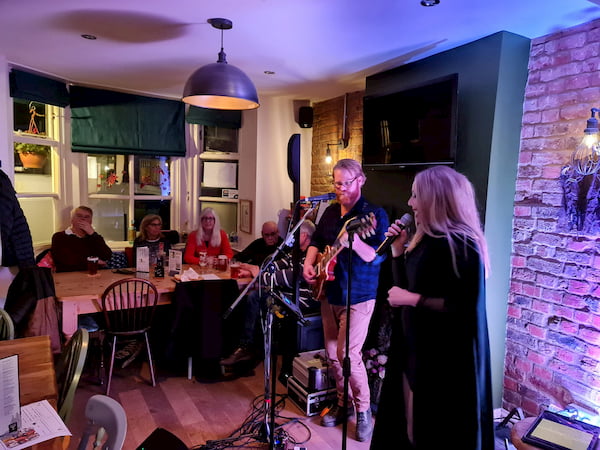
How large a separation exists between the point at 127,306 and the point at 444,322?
2091mm

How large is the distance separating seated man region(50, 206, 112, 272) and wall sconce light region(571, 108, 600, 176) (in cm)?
354

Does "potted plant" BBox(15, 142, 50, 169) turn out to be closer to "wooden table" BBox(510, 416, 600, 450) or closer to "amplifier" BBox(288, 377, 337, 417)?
"amplifier" BBox(288, 377, 337, 417)

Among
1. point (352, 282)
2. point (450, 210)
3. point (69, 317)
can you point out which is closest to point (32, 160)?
point (69, 317)

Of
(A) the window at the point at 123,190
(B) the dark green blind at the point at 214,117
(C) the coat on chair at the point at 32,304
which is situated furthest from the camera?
(B) the dark green blind at the point at 214,117

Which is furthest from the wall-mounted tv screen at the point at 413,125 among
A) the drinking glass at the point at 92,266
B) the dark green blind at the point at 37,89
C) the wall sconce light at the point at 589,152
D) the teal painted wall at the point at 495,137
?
the dark green blind at the point at 37,89

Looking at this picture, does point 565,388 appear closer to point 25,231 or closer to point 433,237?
point 433,237

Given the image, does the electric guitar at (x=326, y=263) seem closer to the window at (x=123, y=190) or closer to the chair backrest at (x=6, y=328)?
the chair backrest at (x=6, y=328)

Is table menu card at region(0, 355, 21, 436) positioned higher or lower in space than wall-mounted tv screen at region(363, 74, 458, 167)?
lower

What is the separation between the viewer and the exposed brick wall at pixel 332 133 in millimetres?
4262

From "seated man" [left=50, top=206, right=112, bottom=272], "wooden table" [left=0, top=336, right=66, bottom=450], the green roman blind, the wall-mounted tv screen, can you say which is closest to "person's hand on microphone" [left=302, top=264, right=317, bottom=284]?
the wall-mounted tv screen

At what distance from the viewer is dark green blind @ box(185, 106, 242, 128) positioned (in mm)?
4953

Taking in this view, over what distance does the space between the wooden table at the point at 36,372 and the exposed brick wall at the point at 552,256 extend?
99.2 inches

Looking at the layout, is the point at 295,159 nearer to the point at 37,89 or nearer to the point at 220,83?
the point at 220,83

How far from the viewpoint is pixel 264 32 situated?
2.73m
